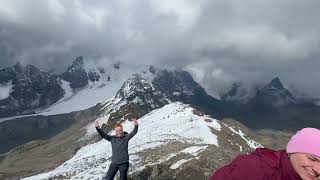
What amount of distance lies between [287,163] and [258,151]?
471 millimetres

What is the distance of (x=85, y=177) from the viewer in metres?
36.0

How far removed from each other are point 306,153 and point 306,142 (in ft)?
0.33

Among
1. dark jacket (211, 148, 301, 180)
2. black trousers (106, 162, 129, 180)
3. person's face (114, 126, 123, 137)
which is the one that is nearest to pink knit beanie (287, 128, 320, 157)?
dark jacket (211, 148, 301, 180)

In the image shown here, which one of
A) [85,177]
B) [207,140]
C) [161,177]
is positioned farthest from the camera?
[207,140]

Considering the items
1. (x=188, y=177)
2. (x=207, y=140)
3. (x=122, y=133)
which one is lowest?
(x=207, y=140)

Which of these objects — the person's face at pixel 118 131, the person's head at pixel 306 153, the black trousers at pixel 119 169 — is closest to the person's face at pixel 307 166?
the person's head at pixel 306 153

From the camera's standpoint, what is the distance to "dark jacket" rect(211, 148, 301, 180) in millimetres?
4836

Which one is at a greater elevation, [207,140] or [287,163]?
[287,163]

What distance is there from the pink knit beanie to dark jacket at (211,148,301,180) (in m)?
0.19

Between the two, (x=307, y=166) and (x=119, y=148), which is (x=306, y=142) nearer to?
(x=307, y=166)

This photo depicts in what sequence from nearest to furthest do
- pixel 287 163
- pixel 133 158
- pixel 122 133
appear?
pixel 287 163, pixel 122 133, pixel 133 158

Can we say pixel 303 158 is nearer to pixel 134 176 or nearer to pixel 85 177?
pixel 134 176

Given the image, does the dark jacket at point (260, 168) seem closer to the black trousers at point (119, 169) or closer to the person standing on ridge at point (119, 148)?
the person standing on ridge at point (119, 148)

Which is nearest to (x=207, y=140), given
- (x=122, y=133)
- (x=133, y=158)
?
(x=133, y=158)
